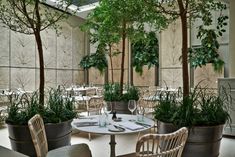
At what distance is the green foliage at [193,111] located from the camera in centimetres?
309

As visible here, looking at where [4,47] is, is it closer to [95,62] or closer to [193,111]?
[95,62]

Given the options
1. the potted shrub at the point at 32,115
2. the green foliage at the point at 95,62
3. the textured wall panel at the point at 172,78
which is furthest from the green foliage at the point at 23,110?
the green foliage at the point at 95,62

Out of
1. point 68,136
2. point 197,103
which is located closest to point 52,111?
point 68,136

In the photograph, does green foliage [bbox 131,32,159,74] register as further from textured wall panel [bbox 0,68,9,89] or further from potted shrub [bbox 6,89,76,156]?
potted shrub [bbox 6,89,76,156]

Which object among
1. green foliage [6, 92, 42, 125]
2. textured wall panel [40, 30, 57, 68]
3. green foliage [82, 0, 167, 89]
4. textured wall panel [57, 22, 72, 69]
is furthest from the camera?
textured wall panel [57, 22, 72, 69]

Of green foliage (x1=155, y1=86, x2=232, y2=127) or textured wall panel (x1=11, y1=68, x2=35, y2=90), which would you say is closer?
green foliage (x1=155, y1=86, x2=232, y2=127)

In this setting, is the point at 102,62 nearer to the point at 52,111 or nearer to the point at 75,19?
the point at 75,19

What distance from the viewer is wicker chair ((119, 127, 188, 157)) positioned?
1.77 meters

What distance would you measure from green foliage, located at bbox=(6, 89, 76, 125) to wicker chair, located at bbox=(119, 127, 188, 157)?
75.9 inches

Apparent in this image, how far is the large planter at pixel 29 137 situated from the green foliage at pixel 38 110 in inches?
3.2

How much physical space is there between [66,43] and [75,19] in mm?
1268

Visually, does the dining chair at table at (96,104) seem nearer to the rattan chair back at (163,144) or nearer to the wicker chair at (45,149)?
the wicker chair at (45,149)

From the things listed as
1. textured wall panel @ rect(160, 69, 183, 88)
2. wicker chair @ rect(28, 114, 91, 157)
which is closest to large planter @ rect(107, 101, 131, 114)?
wicker chair @ rect(28, 114, 91, 157)

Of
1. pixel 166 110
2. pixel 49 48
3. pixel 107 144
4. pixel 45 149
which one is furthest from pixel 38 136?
pixel 49 48
